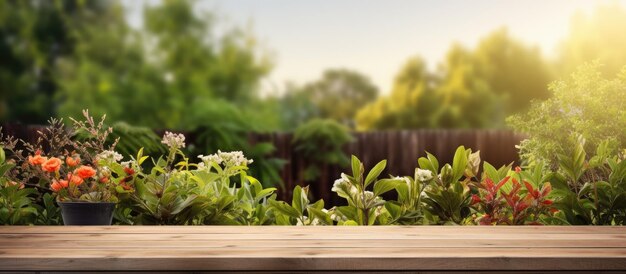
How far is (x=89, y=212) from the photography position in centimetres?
381

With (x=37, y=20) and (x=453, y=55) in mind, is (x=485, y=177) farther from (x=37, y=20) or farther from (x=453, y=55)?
(x=453, y=55)

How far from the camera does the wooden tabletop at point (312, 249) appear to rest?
84.0 inches

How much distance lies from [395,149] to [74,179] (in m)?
9.34

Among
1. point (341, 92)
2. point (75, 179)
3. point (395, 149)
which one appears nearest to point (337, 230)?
point (75, 179)

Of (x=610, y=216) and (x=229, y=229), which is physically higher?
(x=229, y=229)

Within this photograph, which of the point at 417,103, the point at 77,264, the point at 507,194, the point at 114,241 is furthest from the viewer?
the point at 417,103

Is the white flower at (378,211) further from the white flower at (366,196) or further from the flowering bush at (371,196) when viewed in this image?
the white flower at (366,196)

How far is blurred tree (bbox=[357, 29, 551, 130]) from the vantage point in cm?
3017

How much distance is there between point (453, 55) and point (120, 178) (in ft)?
95.3

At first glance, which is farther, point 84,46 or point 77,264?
point 84,46

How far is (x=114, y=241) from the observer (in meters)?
2.51

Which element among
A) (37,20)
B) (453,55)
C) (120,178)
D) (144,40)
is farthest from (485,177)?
(453,55)

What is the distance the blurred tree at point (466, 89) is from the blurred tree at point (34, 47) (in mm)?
11298

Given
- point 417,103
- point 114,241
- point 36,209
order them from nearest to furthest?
point 114,241 → point 36,209 → point 417,103
